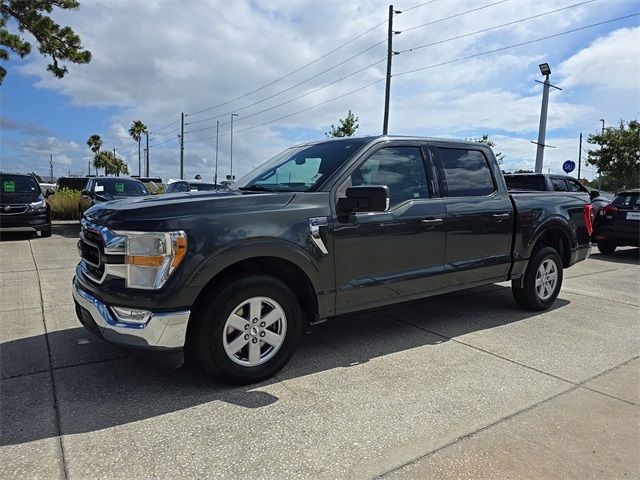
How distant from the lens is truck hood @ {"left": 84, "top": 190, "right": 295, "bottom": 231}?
3.17m

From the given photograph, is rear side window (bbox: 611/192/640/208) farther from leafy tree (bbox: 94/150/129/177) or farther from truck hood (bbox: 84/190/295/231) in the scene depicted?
leafy tree (bbox: 94/150/129/177)

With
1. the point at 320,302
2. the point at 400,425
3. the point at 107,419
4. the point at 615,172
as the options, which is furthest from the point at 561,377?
the point at 615,172

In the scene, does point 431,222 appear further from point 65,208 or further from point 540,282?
point 65,208

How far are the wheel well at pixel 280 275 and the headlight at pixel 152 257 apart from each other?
1.06ft

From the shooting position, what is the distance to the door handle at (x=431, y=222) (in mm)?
4395

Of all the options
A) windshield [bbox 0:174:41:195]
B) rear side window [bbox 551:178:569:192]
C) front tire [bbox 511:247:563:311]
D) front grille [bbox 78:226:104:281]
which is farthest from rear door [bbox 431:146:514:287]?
windshield [bbox 0:174:41:195]

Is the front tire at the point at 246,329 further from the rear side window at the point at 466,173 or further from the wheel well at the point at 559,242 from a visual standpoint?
the wheel well at the point at 559,242

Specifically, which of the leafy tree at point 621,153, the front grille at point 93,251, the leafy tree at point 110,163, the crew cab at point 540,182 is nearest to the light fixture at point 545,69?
the crew cab at point 540,182

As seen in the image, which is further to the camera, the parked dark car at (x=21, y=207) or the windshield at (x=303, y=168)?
the parked dark car at (x=21, y=207)

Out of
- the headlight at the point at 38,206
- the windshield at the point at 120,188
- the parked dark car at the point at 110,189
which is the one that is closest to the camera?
the headlight at the point at 38,206

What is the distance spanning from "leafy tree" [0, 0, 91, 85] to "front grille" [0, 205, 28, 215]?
22.1 ft

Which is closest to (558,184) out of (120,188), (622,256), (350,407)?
(622,256)

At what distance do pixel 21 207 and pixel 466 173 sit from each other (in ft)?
35.4

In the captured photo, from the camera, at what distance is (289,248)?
3549mm
